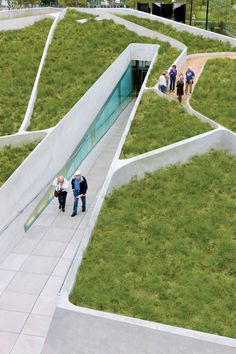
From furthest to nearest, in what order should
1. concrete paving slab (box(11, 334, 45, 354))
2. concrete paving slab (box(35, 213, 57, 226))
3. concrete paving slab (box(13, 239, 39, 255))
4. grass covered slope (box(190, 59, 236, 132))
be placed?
1. grass covered slope (box(190, 59, 236, 132))
2. concrete paving slab (box(35, 213, 57, 226))
3. concrete paving slab (box(13, 239, 39, 255))
4. concrete paving slab (box(11, 334, 45, 354))

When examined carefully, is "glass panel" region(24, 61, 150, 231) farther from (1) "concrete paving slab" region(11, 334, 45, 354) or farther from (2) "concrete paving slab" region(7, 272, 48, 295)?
(1) "concrete paving slab" region(11, 334, 45, 354)

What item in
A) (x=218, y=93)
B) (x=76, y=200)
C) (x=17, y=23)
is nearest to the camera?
(x=76, y=200)

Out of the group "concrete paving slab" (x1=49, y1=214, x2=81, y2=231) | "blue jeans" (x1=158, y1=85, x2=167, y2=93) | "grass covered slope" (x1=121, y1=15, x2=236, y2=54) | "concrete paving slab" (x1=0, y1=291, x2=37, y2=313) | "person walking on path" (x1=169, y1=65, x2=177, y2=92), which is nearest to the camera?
"concrete paving slab" (x1=0, y1=291, x2=37, y2=313)

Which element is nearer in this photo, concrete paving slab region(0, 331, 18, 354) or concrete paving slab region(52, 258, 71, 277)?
concrete paving slab region(0, 331, 18, 354)

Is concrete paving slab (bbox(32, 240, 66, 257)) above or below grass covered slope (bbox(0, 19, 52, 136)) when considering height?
below

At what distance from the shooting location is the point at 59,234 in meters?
11.2

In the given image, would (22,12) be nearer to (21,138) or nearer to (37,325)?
(21,138)

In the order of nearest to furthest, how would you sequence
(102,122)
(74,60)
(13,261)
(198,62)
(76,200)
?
(13,261)
(76,200)
(102,122)
(74,60)
(198,62)

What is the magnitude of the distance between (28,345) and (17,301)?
1.32 metres

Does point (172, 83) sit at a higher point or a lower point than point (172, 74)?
lower

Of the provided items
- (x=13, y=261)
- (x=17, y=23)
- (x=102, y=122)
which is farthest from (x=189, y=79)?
(x=17, y=23)

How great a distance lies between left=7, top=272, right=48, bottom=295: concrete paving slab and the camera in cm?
904

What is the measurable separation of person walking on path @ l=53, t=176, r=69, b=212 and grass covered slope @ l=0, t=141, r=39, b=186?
5.23ft

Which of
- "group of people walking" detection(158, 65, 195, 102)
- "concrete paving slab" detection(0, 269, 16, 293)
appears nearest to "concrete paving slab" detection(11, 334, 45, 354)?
"concrete paving slab" detection(0, 269, 16, 293)
